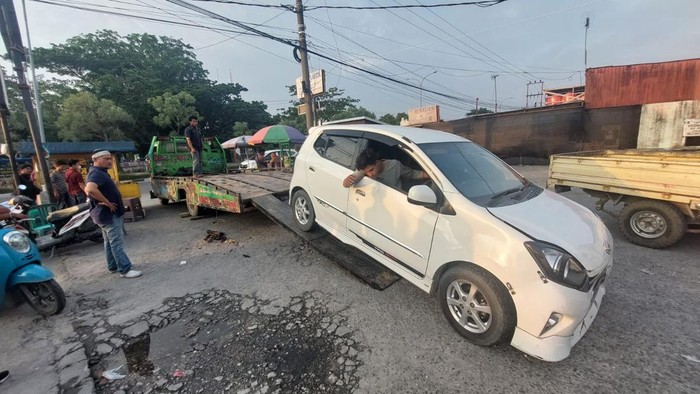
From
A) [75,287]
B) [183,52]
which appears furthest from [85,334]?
[183,52]

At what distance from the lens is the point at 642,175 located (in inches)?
176

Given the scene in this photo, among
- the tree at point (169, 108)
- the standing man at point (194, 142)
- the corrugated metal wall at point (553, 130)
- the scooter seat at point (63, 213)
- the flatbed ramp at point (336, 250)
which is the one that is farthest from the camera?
the tree at point (169, 108)

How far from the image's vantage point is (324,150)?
4117 mm

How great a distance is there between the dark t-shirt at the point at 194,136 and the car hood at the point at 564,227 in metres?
7.41

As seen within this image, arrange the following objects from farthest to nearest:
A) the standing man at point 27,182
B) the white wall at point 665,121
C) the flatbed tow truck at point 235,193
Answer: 1. the white wall at point 665,121
2. the standing man at point 27,182
3. the flatbed tow truck at point 235,193

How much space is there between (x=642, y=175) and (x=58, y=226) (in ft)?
33.2

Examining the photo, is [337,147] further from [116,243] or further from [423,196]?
[116,243]

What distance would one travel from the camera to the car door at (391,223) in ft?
9.09

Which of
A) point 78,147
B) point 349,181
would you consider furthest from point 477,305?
point 78,147

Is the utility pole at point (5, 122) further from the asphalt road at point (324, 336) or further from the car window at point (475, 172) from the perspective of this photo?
the car window at point (475, 172)

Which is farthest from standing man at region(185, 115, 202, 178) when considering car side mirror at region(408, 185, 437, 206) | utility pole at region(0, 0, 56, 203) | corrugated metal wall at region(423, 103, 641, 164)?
corrugated metal wall at region(423, 103, 641, 164)

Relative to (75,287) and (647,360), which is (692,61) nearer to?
(647,360)

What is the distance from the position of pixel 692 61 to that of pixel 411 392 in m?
20.3

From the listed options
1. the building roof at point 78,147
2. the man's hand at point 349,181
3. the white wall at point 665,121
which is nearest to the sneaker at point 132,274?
the man's hand at point 349,181
